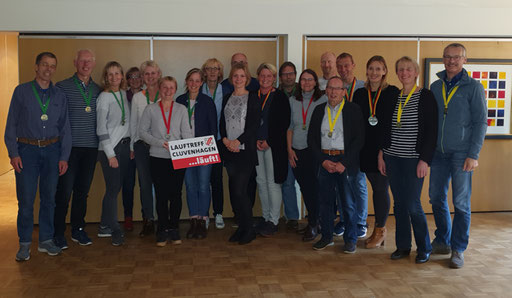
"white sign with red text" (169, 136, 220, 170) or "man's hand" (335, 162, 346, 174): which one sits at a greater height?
"white sign with red text" (169, 136, 220, 170)

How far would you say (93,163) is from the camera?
14.5ft

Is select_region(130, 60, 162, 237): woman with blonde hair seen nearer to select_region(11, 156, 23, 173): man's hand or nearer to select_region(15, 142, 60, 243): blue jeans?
select_region(15, 142, 60, 243): blue jeans

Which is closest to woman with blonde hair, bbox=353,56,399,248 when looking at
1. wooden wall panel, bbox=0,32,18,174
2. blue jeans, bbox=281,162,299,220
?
blue jeans, bbox=281,162,299,220

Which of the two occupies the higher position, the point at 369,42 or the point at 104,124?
the point at 369,42

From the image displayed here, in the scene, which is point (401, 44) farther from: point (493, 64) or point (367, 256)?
point (367, 256)

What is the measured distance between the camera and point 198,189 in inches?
184

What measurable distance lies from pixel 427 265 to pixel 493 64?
306 centimetres

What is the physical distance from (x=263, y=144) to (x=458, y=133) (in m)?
1.74

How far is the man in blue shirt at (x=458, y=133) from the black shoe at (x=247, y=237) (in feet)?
5.70

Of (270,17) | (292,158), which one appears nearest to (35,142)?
(292,158)

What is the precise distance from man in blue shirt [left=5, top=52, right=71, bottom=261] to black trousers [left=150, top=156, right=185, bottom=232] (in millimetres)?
789

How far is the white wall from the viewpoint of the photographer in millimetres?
4984

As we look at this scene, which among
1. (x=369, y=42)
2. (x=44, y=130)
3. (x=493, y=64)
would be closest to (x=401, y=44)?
(x=369, y=42)

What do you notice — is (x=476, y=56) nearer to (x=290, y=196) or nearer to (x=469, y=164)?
(x=469, y=164)
